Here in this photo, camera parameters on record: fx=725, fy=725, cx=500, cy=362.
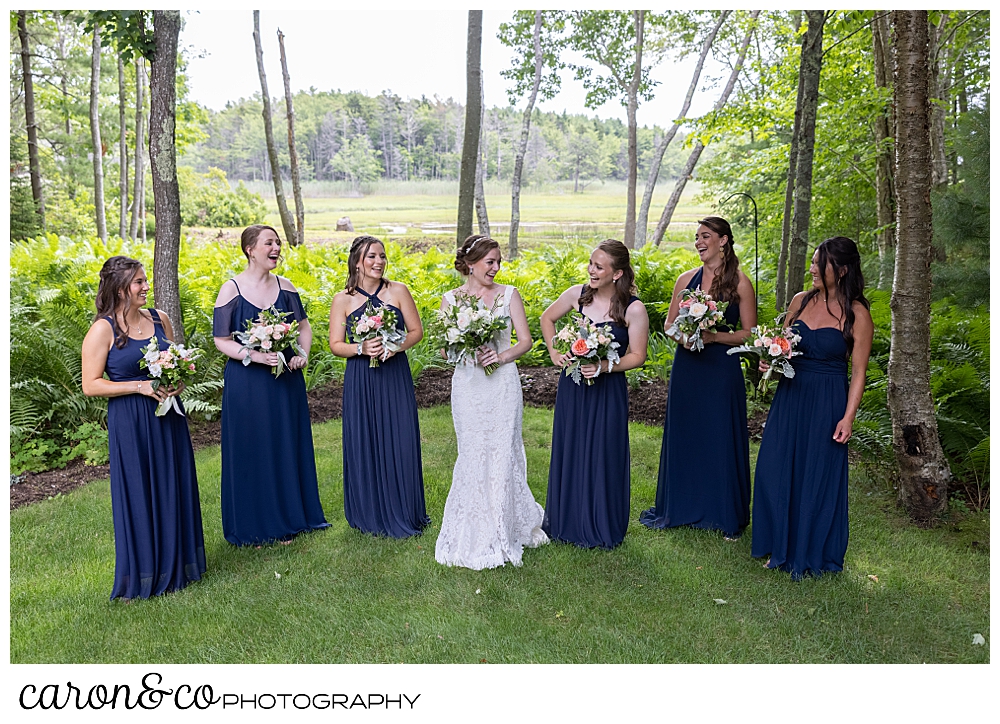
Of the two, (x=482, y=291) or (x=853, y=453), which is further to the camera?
(x=853, y=453)

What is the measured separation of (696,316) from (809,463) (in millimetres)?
1260

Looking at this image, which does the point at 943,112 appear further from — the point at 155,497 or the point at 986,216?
the point at 155,497

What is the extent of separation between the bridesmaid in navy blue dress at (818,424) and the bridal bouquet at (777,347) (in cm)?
10

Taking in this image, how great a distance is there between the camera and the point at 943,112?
11156 mm

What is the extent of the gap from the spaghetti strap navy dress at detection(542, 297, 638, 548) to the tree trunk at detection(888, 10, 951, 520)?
2284 mm

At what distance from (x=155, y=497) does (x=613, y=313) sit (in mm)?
3291

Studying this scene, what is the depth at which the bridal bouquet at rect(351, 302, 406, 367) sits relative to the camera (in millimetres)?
5277

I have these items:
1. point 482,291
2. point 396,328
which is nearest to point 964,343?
point 482,291

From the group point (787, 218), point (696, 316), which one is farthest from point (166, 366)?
point (787, 218)

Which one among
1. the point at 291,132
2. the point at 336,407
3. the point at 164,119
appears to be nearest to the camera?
the point at 164,119

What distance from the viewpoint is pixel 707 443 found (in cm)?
574

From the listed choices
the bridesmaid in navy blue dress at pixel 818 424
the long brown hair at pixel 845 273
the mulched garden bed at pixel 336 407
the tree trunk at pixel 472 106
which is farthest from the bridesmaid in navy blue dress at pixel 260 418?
the tree trunk at pixel 472 106

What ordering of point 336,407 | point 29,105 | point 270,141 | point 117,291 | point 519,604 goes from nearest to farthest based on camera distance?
point 117,291
point 519,604
point 336,407
point 29,105
point 270,141

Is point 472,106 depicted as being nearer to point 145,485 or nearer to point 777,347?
point 777,347
